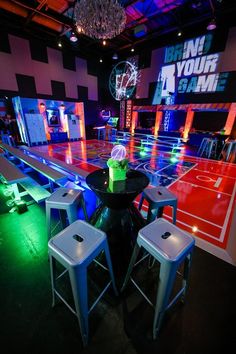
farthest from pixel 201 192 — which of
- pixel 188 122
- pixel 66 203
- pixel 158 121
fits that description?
pixel 158 121

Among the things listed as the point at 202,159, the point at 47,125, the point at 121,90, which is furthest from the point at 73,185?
the point at 121,90

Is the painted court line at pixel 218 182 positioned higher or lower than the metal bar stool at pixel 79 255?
lower

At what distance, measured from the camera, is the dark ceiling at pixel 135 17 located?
5.51 meters

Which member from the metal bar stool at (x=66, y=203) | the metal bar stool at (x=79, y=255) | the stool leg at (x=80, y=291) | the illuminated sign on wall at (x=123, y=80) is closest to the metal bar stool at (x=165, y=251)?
the metal bar stool at (x=79, y=255)

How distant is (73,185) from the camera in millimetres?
2840

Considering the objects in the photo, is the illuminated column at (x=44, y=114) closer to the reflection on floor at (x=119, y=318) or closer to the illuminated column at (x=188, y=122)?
the illuminated column at (x=188, y=122)

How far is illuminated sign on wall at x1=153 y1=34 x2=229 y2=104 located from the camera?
707cm

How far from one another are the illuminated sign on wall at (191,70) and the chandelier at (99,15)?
6.15 meters

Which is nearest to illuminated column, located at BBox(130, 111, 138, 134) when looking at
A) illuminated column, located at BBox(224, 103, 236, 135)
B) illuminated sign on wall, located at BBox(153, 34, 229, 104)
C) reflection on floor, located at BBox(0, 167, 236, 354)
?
illuminated sign on wall, located at BBox(153, 34, 229, 104)

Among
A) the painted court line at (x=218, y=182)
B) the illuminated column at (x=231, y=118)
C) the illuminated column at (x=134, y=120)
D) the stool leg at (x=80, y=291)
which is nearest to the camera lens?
the stool leg at (x=80, y=291)

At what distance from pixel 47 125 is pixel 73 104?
2.05 metres

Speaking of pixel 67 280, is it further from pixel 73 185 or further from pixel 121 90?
pixel 121 90

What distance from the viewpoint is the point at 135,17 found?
6422mm

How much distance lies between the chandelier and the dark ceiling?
3804 mm
